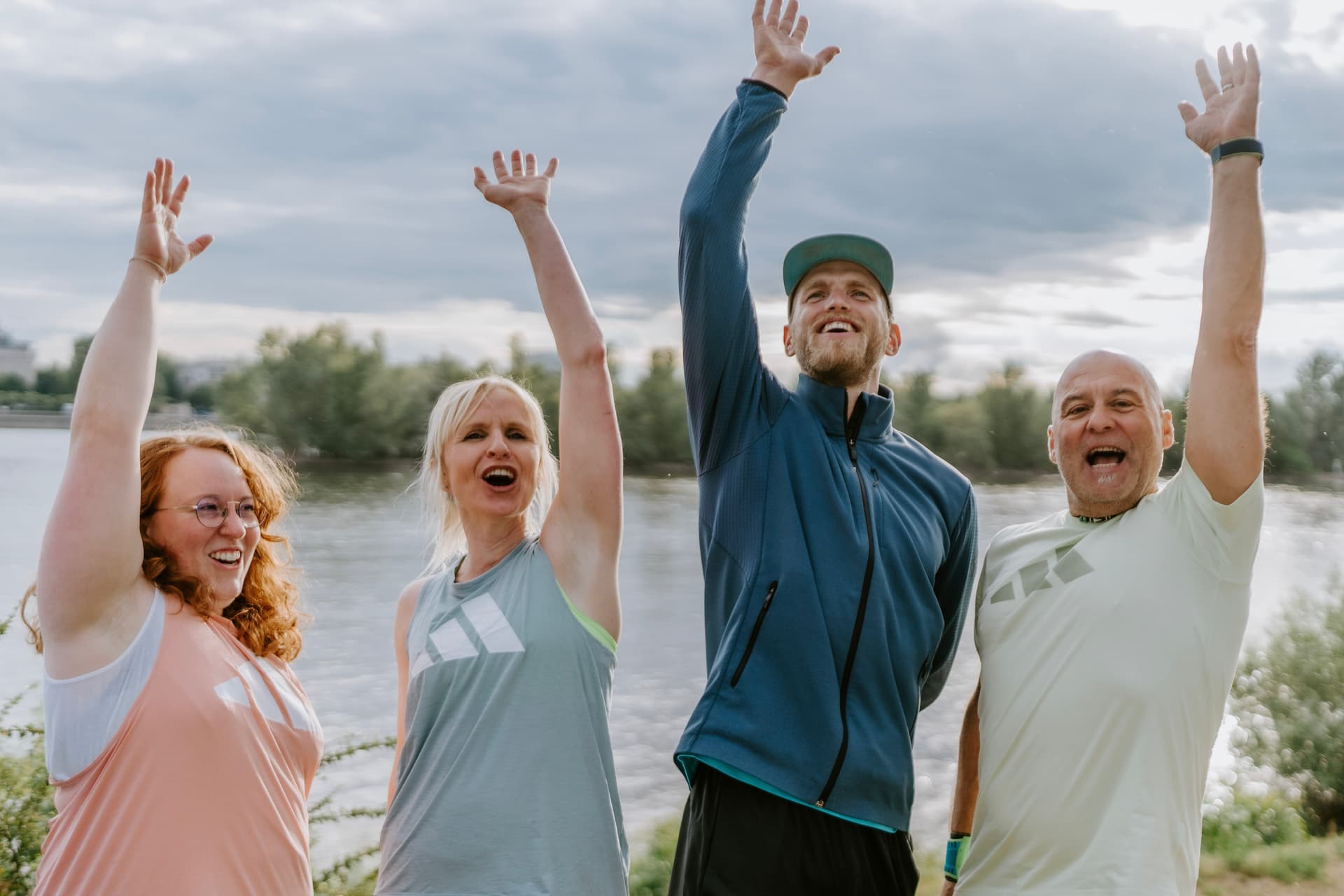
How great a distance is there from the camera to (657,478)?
170 feet

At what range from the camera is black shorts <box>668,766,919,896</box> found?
2.48 m

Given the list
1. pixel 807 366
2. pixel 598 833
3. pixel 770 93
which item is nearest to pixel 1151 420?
pixel 807 366

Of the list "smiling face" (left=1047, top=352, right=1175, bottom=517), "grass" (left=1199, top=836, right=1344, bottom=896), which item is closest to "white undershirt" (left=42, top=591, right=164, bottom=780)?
"smiling face" (left=1047, top=352, right=1175, bottom=517)

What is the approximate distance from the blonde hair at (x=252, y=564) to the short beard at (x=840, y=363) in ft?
4.88

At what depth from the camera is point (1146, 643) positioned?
8.29 feet

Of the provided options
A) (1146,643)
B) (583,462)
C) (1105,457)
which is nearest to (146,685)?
(583,462)

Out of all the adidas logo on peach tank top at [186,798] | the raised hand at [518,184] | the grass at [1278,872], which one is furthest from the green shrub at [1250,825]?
the adidas logo on peach tank top at [186,798]

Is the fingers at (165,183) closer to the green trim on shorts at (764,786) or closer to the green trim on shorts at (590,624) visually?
the green trim on shorts at (590,624)

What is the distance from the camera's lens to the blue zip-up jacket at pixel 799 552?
254cm

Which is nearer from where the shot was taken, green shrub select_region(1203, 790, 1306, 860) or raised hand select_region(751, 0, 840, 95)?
raised hand select_region(751, 0, 840, 95)

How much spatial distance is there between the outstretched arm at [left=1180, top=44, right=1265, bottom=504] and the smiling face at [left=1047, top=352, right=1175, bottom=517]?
20 cm

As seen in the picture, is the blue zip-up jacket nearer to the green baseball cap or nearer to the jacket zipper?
the jacket zipper

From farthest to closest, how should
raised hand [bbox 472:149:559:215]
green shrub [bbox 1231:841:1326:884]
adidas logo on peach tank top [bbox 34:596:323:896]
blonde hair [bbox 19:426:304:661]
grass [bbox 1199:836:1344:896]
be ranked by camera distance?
green shrub [bbox 1231:841:1326:884] < grass [bbox 1199:836:1344:896] < raised hand [bbox 472:149:559:215] < blonde hair [bbox 19:426:304:661] < adidas logo on peach tank top [bbox 34:596:323:896]

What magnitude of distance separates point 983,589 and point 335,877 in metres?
4.32
